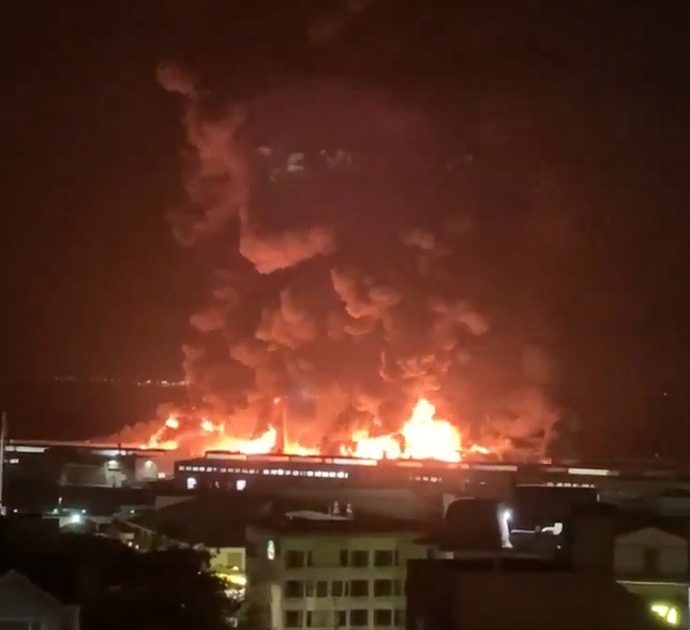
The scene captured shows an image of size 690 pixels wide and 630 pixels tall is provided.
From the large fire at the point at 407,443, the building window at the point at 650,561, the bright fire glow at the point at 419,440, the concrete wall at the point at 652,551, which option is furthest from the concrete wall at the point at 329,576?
the bright fire glow at the point at 419,440

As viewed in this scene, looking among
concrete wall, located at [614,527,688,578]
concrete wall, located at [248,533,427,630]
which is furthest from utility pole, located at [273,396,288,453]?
concrete wall, located at [614,527,688,578]

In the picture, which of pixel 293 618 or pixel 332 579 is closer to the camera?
pixel 293 618

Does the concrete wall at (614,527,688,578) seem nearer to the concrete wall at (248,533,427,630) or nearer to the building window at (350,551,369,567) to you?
the concrete wall at (248,533,427,630)

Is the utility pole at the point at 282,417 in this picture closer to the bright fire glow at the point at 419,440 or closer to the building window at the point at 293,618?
the bright fire glow at the point at 419,440

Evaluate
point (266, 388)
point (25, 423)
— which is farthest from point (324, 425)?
point (25, 423)

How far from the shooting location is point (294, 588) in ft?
51.1

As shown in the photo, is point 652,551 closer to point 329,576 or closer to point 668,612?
point 668,612

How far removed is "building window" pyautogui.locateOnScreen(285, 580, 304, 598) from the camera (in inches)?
612

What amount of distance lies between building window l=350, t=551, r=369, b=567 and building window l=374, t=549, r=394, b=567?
0.33ft

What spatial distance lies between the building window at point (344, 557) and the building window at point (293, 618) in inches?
28.3

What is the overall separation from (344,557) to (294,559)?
0.56 meters

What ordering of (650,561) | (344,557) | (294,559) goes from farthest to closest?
(344,557) → (294,559) → (650,561)

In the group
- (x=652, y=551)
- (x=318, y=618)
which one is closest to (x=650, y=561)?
(x=652, y=551)

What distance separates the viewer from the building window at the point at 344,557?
15789 mm
